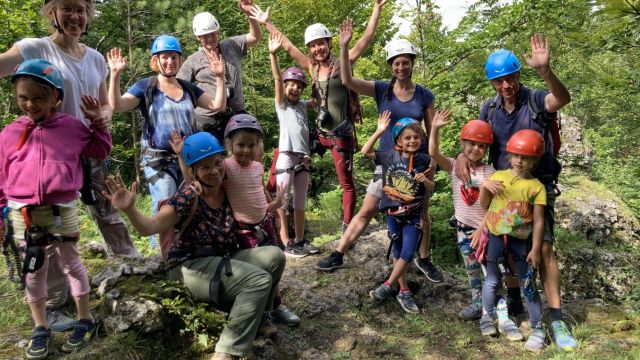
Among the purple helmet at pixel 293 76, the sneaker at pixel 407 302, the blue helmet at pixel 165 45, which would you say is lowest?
the sneaker at pixel 407 302

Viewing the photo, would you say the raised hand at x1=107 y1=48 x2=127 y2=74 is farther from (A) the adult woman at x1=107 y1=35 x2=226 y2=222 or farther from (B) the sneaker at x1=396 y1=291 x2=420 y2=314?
(B) the sneaker at x1=396 y1=291 x2=420 y2=314

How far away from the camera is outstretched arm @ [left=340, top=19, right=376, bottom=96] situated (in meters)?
4.96

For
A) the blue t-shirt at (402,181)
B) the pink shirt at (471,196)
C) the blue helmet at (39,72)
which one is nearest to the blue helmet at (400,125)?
the blue t-shirt at (402,181)

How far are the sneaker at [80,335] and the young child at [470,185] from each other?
3.43 metres

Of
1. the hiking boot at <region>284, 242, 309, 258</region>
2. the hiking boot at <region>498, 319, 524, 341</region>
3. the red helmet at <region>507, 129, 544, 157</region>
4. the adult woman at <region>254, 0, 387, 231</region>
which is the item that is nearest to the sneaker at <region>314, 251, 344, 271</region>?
the hiking boot at <region>284, 242, 309, 258</region>

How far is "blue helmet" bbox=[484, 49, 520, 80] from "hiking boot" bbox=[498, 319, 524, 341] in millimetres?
2454

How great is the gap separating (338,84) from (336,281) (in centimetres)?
247

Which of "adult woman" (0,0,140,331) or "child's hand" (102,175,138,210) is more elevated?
"adult woman" (0,0,140,331)

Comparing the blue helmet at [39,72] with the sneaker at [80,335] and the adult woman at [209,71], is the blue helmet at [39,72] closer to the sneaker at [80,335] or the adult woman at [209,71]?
the sneaker at [80,335]

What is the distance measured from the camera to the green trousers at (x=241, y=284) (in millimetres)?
3322

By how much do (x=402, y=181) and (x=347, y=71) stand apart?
4.61 feet

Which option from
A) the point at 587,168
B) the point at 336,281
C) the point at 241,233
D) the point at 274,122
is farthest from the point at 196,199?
the point at 587,168

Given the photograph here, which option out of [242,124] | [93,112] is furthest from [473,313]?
[93,112]

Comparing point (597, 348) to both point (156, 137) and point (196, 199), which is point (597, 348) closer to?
point (196, 199)
